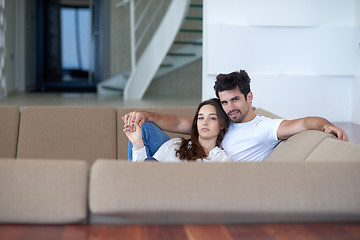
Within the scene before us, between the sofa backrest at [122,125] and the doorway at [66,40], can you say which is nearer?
the sofa backrest at [122,125]

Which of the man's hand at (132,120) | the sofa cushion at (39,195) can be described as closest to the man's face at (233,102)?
the man's hand at (132,120)

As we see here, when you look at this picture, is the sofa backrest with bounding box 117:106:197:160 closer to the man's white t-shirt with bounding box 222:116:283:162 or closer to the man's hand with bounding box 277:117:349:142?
the man's white t-shirt with bounding box 222:116:283:162

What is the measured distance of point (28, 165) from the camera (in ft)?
3.76

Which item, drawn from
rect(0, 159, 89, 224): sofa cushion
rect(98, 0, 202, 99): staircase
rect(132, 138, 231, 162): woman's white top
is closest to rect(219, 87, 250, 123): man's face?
rect(132, 138, 231, 162): woman's white top

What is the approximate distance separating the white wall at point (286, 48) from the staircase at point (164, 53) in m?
2.78

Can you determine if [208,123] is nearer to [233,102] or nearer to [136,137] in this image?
[233,102]

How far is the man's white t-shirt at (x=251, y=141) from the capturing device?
7.76ft

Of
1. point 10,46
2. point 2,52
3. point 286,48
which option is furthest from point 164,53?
point 286,48

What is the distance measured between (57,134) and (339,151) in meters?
1.86

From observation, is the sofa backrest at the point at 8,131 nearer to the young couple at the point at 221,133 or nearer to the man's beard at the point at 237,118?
the young couple at the point at 221,133

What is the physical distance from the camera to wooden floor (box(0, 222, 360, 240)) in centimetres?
108

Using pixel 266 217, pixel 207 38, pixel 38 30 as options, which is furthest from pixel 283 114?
pixel 38 30

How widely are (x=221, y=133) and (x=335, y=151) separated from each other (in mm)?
891

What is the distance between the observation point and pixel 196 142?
2506 mm
